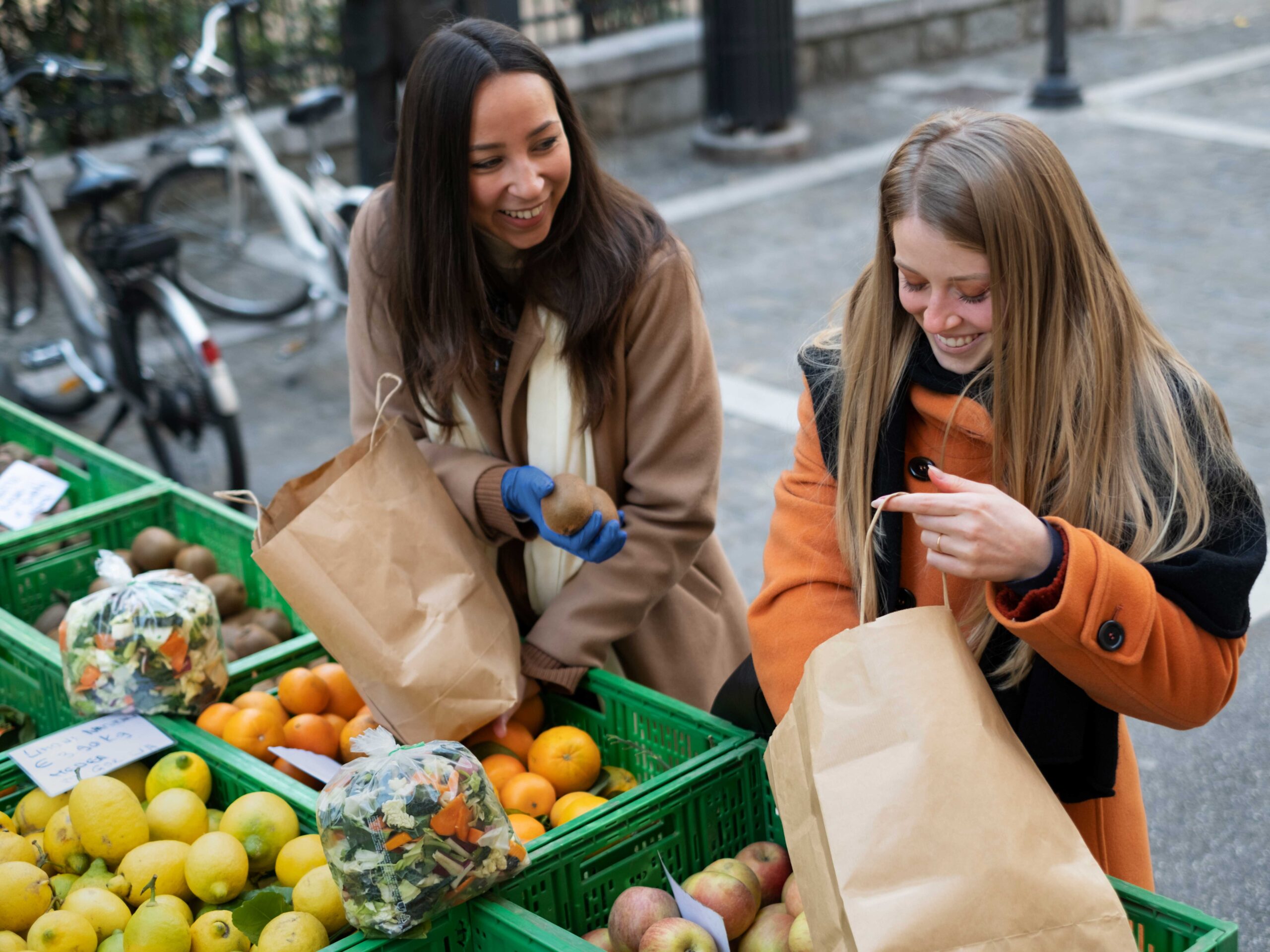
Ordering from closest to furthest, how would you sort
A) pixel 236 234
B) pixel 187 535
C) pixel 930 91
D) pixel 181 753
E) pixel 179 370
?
pixel 181 753
pixel 187 535
pixel 179 370
pixel 236 234
pixel 930 91

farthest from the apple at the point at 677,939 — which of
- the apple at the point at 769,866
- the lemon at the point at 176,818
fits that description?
the lemon at the point at 176,818

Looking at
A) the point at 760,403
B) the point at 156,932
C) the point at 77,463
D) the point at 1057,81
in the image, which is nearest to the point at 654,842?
the point at 156,932

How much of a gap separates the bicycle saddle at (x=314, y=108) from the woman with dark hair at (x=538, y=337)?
15.0 ft

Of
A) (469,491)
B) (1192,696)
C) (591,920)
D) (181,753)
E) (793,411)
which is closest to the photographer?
(1192,696)

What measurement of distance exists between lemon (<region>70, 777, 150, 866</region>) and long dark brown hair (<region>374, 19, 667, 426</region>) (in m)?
0.89

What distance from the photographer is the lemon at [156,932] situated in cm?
188

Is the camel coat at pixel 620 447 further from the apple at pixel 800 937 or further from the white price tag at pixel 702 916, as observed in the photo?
the apple at pixel 800 937

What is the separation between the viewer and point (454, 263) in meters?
2.41

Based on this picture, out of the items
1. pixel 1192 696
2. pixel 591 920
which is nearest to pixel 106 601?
pixel 591 920

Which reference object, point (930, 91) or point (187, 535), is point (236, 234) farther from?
point (930, 91)

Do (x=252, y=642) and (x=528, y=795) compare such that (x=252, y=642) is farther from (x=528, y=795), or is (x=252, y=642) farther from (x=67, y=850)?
(x=528, y=795)

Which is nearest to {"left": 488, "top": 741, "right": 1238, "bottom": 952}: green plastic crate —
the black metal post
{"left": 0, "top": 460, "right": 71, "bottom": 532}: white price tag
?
{"left": 0, "top": 460, "right": 71, "bottom": 532}: white price tag

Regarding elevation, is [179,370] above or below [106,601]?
below

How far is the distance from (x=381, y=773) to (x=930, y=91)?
10.5m
